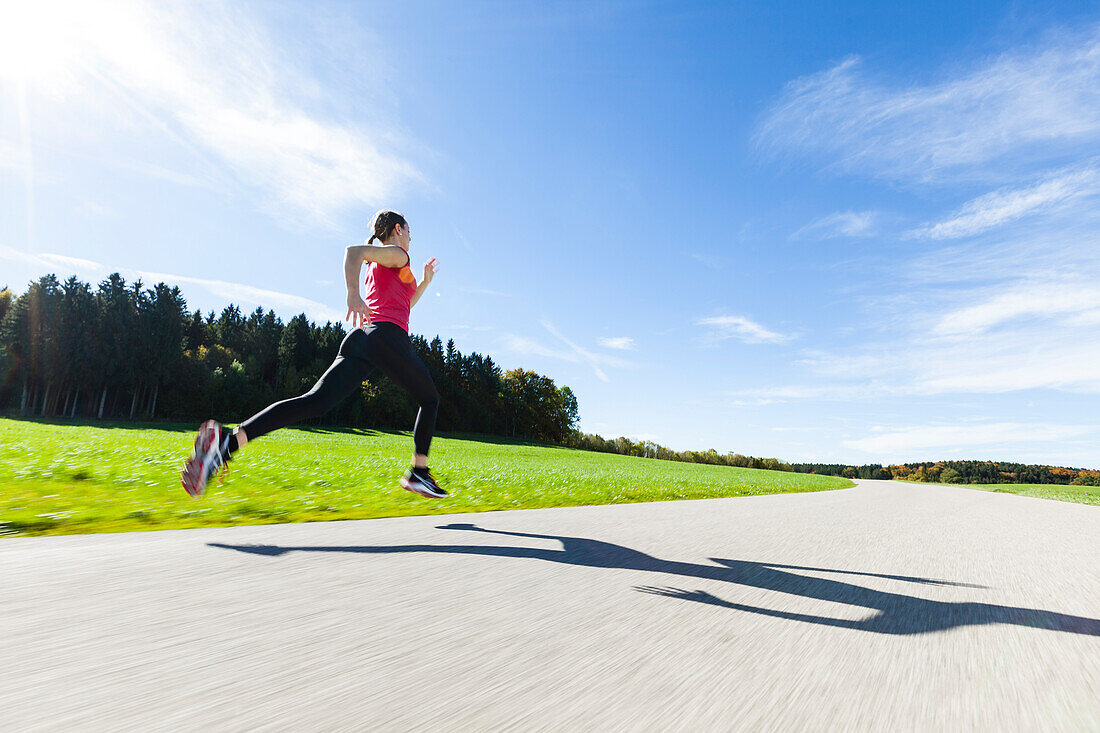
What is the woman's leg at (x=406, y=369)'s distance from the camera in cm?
422

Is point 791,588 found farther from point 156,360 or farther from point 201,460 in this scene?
point 156,360

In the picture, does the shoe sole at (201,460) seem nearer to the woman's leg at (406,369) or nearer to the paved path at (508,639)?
the paved path at (508,639)

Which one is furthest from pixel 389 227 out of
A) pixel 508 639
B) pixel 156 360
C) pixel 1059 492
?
pixel 156 360

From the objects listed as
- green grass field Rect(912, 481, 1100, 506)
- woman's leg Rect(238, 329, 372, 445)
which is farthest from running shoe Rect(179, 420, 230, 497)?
green grass field Rect(912, 481, 1100, 506)

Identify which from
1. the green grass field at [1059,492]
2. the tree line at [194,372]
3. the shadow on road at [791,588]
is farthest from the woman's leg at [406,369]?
the tree line at [194,372]

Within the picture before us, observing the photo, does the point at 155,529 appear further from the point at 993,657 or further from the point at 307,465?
the point at 307,465

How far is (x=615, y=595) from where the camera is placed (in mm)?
2400

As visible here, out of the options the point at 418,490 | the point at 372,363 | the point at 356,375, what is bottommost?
the point at 418,490

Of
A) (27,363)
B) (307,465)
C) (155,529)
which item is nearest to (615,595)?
(155,529)

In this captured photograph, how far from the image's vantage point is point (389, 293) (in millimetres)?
4367

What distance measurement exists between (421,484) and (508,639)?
3132 mm

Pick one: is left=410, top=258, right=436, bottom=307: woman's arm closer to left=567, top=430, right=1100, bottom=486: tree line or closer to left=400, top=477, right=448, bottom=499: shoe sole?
left=400, top=477, right=448, bottom=499: shoe sole

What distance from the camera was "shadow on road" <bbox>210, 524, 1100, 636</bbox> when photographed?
2271 millimetres

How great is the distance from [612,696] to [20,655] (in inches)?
63.1
